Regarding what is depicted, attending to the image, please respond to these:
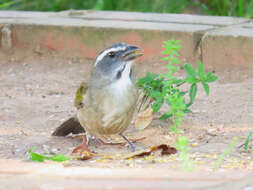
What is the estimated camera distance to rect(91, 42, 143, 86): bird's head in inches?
161

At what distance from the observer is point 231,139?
428 centimetres

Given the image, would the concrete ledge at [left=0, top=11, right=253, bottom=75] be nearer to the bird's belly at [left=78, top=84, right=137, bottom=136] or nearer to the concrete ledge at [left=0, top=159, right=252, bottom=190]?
the bird's belly at [left=78, top=84, right=137, bottom=136]

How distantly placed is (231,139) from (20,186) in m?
1.87

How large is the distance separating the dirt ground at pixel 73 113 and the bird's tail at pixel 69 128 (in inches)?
2.8

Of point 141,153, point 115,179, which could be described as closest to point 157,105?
point 141,153

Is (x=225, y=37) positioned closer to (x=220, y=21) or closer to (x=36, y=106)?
Result: (x=220, y=21)

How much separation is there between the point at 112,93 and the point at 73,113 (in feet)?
4.52

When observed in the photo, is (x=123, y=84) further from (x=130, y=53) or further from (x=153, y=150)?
(x=153, y=150)

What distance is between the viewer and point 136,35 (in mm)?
6613

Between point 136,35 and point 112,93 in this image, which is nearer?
point 112,93

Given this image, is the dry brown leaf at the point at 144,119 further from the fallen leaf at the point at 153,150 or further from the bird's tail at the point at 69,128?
the fallen leaf at the point at 153,150

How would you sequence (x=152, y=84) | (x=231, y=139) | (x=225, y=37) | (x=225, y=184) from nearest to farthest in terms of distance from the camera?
(x=225, y=184) → (x=231, y=139) → (x=152, y=84) → (x=225, y=37)

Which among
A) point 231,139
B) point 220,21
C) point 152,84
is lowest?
point 231,139

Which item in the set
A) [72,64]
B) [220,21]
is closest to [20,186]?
[72,64]
